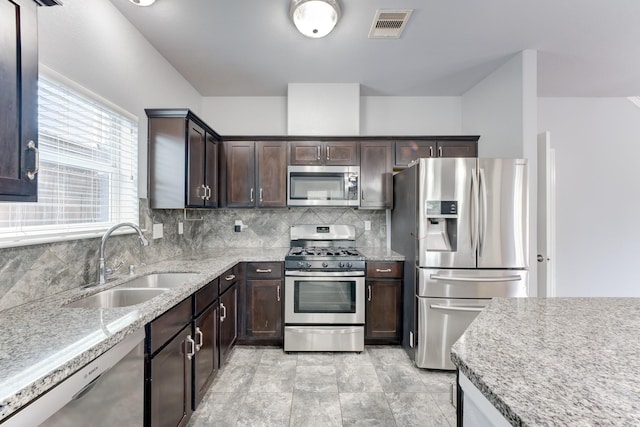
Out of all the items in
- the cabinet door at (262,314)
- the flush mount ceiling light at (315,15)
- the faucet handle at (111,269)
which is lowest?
the cabinet door at (262,314)

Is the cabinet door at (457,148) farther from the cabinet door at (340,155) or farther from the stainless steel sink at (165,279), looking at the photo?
the stainless steel sink at (165,279)

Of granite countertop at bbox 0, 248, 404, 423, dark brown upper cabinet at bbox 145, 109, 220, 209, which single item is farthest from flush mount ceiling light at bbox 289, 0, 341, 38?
granite countertop at bbox 0, 248, 404, 423

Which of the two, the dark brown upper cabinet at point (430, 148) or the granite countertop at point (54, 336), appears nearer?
the granite countertop at point (54, 336)

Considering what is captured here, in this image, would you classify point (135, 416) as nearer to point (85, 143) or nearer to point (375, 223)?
point (85, 143)

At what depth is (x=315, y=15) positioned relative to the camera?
192 centimetres

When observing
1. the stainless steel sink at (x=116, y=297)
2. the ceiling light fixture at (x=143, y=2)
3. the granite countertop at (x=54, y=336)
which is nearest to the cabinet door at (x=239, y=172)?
the ceiling light fixture at (x=143, y=2)

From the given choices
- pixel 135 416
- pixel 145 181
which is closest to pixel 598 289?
pixel 135 416

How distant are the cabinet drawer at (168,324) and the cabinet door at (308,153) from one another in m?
1.90

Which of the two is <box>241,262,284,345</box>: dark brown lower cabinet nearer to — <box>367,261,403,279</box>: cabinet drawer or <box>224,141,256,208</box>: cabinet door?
<box>224,141,256,208</box>: cabinet door

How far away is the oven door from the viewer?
106 inches

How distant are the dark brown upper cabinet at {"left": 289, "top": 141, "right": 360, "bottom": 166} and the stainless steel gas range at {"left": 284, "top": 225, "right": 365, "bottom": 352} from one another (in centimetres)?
106

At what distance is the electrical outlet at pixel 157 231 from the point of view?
2389mm

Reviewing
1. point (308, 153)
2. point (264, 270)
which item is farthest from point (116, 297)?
point (308, 153)

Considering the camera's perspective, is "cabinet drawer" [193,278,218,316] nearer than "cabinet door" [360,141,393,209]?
Yes
